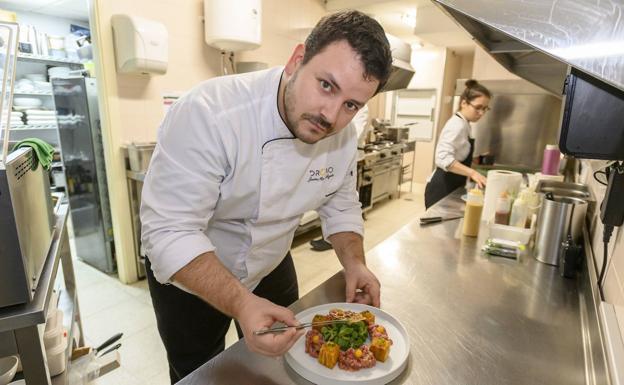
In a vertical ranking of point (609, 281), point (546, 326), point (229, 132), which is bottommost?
point (546, 326)

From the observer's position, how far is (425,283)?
110 centimetres

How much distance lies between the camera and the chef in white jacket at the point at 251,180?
0.78 metres

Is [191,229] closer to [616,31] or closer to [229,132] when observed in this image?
[229,132]

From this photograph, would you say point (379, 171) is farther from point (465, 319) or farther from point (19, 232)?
point (19, 232)

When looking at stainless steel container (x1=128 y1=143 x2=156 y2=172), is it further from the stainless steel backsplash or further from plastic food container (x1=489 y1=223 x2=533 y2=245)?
the stainless steel backsplash

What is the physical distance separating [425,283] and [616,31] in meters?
0.83

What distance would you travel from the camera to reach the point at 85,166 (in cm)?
265

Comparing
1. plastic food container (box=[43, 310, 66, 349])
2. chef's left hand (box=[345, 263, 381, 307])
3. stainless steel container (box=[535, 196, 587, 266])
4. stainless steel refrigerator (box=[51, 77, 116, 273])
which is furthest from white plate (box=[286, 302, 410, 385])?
stainless steel refrigerator (box=[51, 77, 116, 273])

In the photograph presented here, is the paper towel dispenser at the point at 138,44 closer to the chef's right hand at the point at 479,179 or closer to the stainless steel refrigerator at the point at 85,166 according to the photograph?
the stainless steel refrigerator at the point at 85,166

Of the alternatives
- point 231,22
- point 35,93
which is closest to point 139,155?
point 231,22

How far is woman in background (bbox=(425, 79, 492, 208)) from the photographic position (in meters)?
2.53

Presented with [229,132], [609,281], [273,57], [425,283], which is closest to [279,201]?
[229,132]

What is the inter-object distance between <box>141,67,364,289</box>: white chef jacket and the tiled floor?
1097 millimetres

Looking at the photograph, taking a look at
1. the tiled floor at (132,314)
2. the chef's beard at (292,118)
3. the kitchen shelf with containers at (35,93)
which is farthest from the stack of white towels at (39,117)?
the chef's beard at (292,118)
